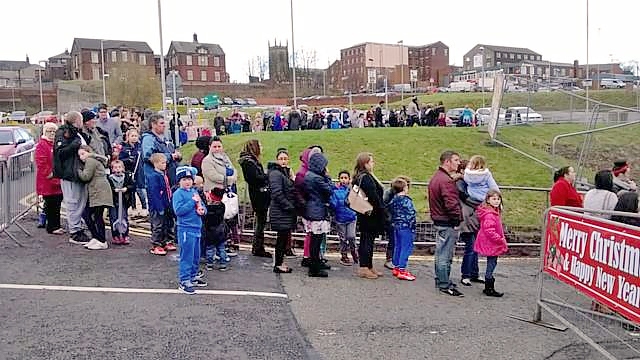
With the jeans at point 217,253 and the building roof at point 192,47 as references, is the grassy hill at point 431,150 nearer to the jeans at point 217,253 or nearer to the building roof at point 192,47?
the jeans at point 217,253

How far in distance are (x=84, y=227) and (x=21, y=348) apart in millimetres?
5188

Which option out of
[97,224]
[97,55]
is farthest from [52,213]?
[97,55]

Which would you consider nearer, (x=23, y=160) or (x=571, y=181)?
(x=571, y=181)

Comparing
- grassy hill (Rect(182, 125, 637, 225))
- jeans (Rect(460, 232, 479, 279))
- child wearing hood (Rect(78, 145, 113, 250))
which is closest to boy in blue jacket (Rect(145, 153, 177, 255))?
child wearing hood (Rect(78, 145, 113, 250))

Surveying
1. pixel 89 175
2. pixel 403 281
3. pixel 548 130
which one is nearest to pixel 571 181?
pixel 403 281

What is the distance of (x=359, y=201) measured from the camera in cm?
837

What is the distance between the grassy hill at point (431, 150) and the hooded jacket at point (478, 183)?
4.44 metres

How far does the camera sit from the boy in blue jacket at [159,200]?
8734 mm

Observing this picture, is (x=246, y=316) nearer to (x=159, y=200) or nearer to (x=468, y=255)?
(x=159, y=200)

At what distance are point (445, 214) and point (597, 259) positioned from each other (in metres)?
2.72

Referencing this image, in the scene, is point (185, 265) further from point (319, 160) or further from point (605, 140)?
point (605, 140)

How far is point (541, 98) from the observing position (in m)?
23.8

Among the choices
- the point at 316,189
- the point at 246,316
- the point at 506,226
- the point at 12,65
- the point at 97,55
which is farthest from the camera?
the point at 12,65

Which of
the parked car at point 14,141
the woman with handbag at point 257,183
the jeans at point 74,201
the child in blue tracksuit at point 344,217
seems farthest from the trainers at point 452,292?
the parked car at point 14,141
